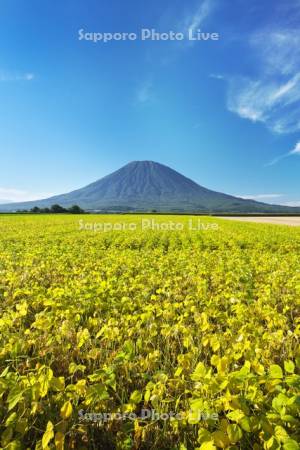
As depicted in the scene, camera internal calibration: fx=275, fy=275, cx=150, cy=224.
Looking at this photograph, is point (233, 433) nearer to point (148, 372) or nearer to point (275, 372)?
point (275, 372)

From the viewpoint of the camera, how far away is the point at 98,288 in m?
4.32

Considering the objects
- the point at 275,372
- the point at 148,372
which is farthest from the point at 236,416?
the point at 148,372

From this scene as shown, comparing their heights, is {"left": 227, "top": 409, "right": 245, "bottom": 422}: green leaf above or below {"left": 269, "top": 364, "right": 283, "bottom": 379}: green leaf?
below

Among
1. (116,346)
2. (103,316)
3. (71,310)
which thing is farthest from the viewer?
(103,316)

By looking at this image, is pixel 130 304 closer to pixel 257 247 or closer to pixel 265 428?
pixel 265 428

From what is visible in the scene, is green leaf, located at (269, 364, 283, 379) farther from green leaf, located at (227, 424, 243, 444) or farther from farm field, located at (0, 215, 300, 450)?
green leaf, located at (227, 424, 243, 444)

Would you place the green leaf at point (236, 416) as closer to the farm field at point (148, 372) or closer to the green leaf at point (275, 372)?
the farm field at point (148, 372)

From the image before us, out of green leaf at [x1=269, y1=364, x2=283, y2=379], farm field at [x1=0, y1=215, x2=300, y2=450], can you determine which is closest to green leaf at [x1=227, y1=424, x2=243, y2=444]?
farm field at [x1=0, y1=215, x2=300, y2=450]

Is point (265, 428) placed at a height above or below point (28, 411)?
above

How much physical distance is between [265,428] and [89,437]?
4.15 ft

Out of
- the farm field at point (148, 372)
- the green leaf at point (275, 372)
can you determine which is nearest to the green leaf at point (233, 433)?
the farm field at point (148, 372)

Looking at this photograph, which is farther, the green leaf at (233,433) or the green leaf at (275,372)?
the green leaf at (275,372)

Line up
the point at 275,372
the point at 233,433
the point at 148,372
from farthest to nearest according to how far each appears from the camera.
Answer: the point at 148,372 < the point at 275,372 < the point at 233,433

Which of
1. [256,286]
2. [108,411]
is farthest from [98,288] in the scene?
[256,286]
